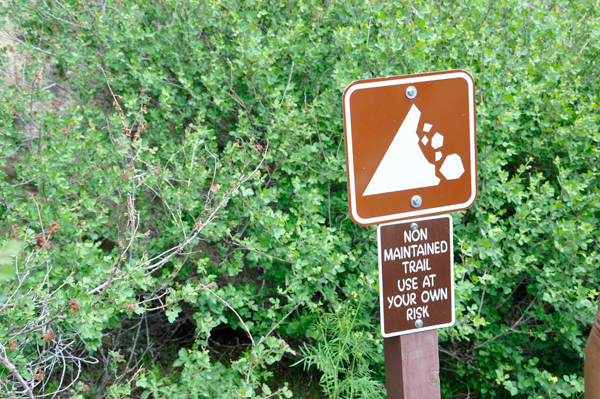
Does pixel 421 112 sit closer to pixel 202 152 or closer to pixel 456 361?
pixel 202 152

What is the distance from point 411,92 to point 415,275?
691 millimetres

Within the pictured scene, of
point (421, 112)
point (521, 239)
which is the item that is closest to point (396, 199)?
point (421, 112)

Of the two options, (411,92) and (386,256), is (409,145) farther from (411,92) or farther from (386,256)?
(386,256)

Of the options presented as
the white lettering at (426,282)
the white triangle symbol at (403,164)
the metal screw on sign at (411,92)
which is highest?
the metal screw on sign at (411,92)

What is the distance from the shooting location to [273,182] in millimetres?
3572

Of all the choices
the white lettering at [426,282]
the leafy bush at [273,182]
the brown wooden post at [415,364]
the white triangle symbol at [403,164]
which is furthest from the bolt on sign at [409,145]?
the leafy bush at [273,182]

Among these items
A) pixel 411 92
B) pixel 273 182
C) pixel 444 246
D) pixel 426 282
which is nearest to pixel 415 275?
pixel 426 282

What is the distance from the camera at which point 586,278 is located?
3256 millimetres

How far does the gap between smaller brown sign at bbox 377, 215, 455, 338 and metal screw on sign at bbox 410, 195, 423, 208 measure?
59 mm

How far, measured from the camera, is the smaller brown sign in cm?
183

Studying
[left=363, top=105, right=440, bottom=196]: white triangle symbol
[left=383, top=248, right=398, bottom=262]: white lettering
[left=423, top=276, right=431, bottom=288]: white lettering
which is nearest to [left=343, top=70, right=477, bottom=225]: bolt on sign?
[left=363, top=105, right=440, bottom=196]: white triangle symbol

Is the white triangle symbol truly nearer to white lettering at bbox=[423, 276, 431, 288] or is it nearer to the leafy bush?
white lettering at bbox=[423, 276, 431, 288]

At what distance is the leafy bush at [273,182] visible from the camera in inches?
114

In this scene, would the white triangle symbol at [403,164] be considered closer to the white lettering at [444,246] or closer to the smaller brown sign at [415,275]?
the smaller brown sign at [415,275]
